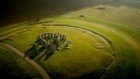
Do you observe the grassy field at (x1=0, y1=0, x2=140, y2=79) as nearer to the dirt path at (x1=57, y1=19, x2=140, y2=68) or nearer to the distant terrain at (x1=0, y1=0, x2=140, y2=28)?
the dirt path at (x1=57, y1=19, x2=140, y2=68)

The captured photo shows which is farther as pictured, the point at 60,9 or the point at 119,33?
the point at 60,9

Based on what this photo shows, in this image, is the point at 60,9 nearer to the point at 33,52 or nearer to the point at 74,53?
the point at 33,52

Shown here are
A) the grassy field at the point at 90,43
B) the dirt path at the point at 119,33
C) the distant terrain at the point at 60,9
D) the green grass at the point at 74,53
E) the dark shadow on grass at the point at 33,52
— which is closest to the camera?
the grassy field at the point at 90,43

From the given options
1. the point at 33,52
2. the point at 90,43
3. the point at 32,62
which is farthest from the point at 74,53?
the point at 32,62

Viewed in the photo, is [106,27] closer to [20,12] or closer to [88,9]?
[88,9]

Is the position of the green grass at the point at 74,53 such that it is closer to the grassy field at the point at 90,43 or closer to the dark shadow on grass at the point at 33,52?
the grassy field at the point at 90,43

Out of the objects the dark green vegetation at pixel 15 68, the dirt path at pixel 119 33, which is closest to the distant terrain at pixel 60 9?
the dirt path at pixel 119 33

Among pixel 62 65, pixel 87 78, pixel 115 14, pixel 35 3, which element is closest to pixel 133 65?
pixel 87 78

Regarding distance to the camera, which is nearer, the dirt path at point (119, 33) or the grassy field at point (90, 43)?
the grassy field at point (90, 43)
